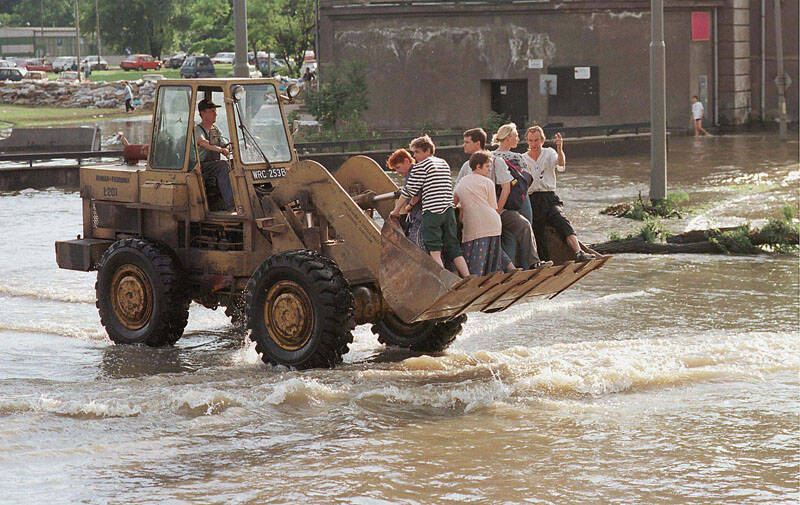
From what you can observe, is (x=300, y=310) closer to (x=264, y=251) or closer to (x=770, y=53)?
(x=264, y=251)

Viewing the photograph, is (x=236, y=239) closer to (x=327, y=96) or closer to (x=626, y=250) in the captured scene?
(x=626, y=250)

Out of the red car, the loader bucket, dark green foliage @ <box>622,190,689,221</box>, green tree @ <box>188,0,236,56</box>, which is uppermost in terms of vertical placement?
green tree @ <box>188,0,236,56</box>

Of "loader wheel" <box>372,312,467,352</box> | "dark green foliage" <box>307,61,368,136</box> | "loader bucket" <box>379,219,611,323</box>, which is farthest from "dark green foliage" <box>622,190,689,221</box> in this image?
"dark green foliage" <box>307,61,368,136</box>

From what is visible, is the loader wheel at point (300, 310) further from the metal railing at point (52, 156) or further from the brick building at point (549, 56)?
the brick building at point (549, 56)

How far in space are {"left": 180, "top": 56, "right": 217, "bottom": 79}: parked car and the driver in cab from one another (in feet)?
223

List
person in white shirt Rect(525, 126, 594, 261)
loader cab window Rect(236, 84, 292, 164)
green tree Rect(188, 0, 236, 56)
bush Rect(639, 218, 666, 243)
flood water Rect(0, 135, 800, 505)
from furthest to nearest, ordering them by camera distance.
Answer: green tree Rect(188, 0, 236, 56) → bush Rect(639, 218, 666, 243) → loader cab window Rect(236, 84, 292, 164) → person in white shirt Rect(525, 126, 594, 261) → flood water Rect(0, 135, 800, 505)

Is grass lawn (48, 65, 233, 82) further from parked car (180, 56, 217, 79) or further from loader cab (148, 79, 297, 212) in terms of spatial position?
loader cab (148, 79, 297, 212)

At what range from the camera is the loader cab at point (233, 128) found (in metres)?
11.9

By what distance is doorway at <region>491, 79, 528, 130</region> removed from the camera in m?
43.2

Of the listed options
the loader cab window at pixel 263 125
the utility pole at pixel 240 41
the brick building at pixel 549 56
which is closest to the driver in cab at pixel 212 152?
the loader cab window at pixel 263 125

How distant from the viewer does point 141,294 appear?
12.1m

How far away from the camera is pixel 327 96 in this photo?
35.5 metres

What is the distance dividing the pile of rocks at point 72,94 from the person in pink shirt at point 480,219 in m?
60.1

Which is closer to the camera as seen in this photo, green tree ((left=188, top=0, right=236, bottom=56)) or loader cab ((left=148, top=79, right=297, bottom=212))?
loader cab ((left=148, top=79, right=297, bottom=212))
